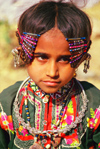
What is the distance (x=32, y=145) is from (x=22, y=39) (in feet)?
2.80

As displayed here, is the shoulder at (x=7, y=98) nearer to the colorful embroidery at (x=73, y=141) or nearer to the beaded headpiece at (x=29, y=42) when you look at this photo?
the beaded headpiece at (x=29, y=42)

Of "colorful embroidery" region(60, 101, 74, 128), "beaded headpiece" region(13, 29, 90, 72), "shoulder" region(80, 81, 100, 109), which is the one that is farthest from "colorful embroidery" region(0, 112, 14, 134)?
"shoulder" region(80, 81, 100, 109)

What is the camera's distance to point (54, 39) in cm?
160

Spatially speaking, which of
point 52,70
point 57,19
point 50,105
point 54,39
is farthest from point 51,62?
point 50,105

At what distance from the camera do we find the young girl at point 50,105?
1730 mm

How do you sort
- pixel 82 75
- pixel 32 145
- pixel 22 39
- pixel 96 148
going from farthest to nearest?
pixel 82 75 < pixel 96 148 < pixel 32 145 < pixel 22 39

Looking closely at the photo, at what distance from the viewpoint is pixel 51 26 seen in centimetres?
161

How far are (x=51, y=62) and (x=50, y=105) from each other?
0.47 m

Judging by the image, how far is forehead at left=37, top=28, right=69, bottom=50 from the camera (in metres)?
1.60

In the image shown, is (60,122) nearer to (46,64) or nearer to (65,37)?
(46,64)

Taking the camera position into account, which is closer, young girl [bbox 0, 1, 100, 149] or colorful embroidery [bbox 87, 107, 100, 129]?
young girl [bbox 0, 1, 100, 149]

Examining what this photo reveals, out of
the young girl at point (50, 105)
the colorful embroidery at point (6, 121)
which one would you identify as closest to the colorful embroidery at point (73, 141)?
the young girl at point (50, 105)

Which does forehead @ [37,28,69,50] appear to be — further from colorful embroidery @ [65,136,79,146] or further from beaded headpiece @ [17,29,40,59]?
colorful embroidery @ [65,136,79,146]

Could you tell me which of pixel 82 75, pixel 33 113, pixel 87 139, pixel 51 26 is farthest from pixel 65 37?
pixel 82 75
